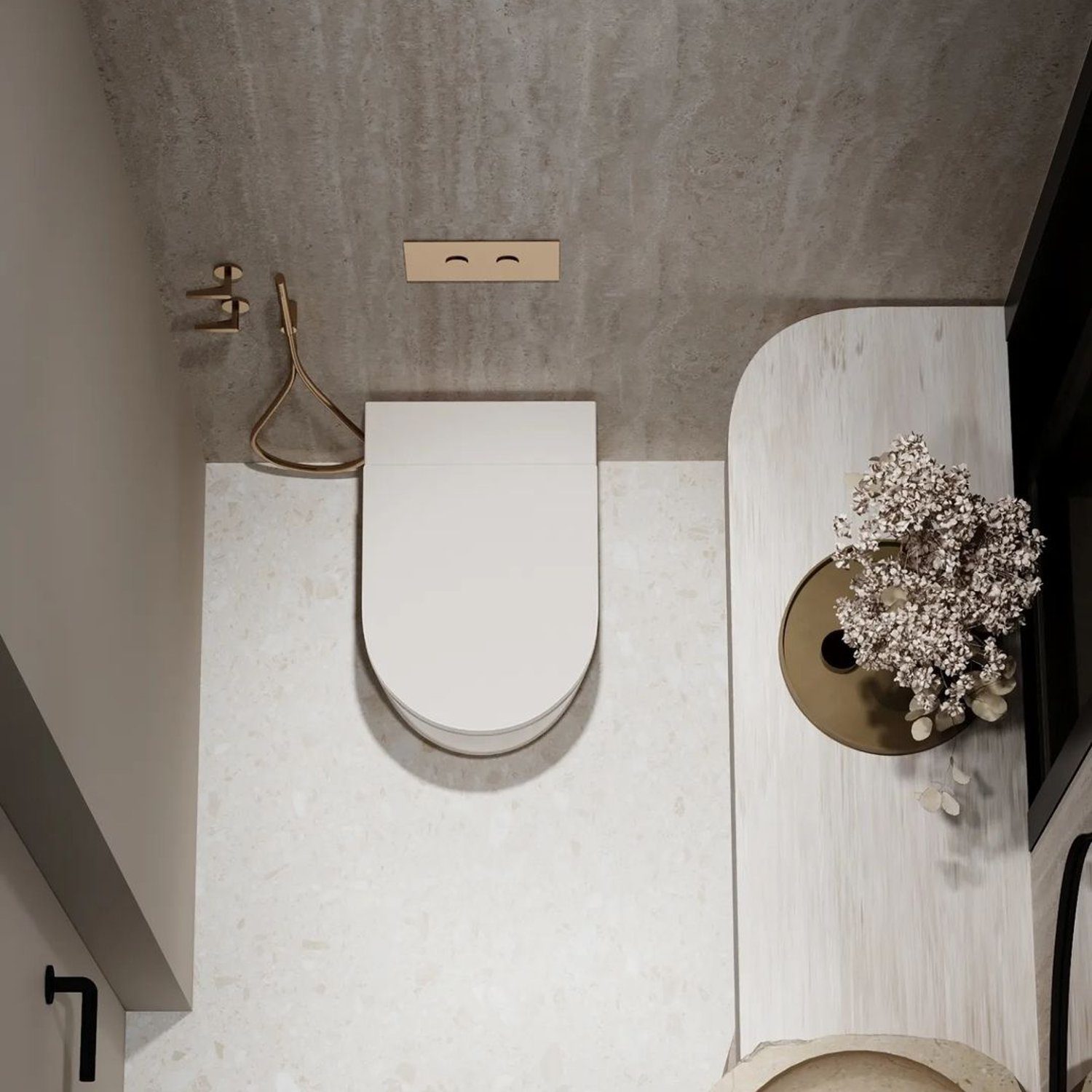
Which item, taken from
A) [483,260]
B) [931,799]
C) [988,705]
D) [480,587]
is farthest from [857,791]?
[483,260]

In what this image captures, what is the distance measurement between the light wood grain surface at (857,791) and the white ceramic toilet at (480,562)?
0.33m

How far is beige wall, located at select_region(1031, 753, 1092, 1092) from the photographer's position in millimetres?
1509

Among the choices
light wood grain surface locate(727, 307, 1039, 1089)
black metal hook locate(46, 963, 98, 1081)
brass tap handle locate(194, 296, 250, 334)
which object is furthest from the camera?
brass tap handle locate(194, 296, 250, 334)

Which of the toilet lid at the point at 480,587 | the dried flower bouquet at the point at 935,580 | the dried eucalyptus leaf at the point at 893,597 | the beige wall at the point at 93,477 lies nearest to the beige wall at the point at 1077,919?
the dried flower bouquet at the point at 935,580

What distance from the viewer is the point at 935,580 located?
4.95ft

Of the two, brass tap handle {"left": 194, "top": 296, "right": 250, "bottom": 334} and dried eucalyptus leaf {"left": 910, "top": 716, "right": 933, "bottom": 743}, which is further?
brass tap handle {"left": 194, "top": 296, "right": 250, "bottom": 334}

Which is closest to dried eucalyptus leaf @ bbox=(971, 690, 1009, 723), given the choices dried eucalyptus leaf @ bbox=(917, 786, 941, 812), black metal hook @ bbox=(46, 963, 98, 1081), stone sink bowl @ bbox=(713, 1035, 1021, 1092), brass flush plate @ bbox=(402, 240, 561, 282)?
dried eucalyptus leaf @ bbox=(917, 786, 941, 812)

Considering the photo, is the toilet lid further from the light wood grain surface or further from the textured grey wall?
the light wood grain surface

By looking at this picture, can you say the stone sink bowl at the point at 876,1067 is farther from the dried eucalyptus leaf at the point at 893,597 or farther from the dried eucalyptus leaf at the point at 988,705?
the dried eucalyptus leaf at the point at 893,597

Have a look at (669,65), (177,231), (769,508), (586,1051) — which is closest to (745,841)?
(769,508)

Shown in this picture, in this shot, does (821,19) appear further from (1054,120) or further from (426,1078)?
(426,1078)

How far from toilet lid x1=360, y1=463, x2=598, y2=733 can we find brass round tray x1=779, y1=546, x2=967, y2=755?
0.36m

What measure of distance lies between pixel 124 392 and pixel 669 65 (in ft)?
2.62

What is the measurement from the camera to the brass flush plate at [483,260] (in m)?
1.75
